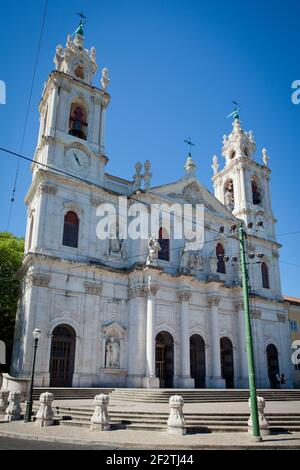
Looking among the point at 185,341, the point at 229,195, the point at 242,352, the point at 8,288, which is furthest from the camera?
the point at 229,195

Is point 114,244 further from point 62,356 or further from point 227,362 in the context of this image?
point 227,362

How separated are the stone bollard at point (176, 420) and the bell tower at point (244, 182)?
2688 centimetres

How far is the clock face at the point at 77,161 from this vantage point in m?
28.2

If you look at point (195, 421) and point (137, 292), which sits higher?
point (137, 292)

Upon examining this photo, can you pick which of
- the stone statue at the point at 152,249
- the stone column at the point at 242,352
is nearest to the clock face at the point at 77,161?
the stone statue at the point at 152,249

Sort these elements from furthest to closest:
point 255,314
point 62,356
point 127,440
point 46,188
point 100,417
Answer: point 255,314 → point 46,188 → point 62,356 → point 100,417 → point 127,440

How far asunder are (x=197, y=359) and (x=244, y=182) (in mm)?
18586

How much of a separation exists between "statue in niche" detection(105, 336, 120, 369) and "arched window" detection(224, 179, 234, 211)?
1985cm

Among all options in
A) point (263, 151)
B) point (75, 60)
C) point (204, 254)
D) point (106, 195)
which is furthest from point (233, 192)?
point (75, 60)

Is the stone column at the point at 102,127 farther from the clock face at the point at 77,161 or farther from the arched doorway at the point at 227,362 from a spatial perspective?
the arched doorway at the point at 227,362

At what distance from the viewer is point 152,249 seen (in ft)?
88.5

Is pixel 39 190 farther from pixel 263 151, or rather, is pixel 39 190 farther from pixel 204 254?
pixel 263 151

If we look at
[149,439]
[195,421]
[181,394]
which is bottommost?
[149,439]

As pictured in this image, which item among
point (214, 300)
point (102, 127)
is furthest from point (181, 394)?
point (102, 127)
